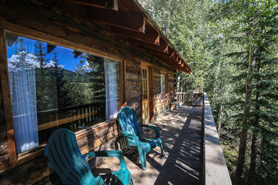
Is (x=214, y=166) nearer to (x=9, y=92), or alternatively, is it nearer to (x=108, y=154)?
(x=108, y=154)

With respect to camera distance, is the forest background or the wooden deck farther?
the forest background

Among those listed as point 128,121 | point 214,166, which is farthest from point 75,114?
point 214,166

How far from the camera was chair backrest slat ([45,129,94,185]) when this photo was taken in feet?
4.21

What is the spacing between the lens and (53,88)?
13.5ft

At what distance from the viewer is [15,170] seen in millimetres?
1269

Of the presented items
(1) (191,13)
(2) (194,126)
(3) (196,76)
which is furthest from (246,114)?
(1) (191,13)

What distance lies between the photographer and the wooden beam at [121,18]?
1640 millimetres

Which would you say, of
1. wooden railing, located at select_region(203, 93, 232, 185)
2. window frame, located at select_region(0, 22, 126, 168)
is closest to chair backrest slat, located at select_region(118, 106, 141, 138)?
window frame, located at select_region(0, 22, 126, 168)

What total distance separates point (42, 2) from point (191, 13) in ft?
39.7

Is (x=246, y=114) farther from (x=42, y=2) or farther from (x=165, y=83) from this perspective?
(x=42, y=2)

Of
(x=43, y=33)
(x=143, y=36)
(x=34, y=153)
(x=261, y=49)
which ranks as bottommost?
(x=34, y=153)

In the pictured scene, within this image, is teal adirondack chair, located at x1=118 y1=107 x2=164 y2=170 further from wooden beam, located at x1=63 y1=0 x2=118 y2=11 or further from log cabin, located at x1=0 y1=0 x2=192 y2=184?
wooden beam, located at x1=63 y1=0 x2=118 y2=11

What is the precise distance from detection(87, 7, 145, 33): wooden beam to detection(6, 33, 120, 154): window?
0.82 m

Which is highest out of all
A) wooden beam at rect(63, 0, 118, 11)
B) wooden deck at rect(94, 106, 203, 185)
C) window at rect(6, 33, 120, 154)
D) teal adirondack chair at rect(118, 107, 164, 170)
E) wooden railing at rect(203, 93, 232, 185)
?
wooden beam at rect(63, 0, 118, 11)
